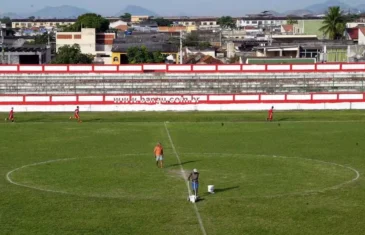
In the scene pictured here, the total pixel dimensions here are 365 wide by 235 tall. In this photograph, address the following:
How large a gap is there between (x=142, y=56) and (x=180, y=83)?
52040 millimetres

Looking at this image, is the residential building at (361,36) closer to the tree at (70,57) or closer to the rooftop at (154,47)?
the rooftop at (154,47)

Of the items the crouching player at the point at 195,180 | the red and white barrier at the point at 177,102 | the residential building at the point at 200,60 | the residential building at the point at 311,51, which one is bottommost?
the crouching player at the point at 195,180

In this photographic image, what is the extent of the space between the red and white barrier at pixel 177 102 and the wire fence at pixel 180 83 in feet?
38.0

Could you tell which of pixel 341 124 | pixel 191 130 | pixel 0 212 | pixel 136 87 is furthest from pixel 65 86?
pixel 0 212

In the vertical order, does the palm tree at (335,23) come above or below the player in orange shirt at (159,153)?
above

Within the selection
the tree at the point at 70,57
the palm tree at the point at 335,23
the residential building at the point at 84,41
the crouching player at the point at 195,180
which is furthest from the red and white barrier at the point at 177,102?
the residential building at the point at 84,41

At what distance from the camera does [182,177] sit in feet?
145

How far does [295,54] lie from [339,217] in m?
101

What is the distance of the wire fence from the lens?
94312mm

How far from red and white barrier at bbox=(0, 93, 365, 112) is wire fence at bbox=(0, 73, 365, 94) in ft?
38.0

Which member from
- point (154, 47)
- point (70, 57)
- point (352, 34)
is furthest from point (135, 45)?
point (352, 34)

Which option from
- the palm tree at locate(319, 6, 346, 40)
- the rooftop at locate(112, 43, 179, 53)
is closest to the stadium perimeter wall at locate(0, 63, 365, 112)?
the rooftop at locate(112, 43, 179, 53)

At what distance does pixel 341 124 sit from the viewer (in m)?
70.7

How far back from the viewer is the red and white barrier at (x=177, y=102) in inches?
3191
